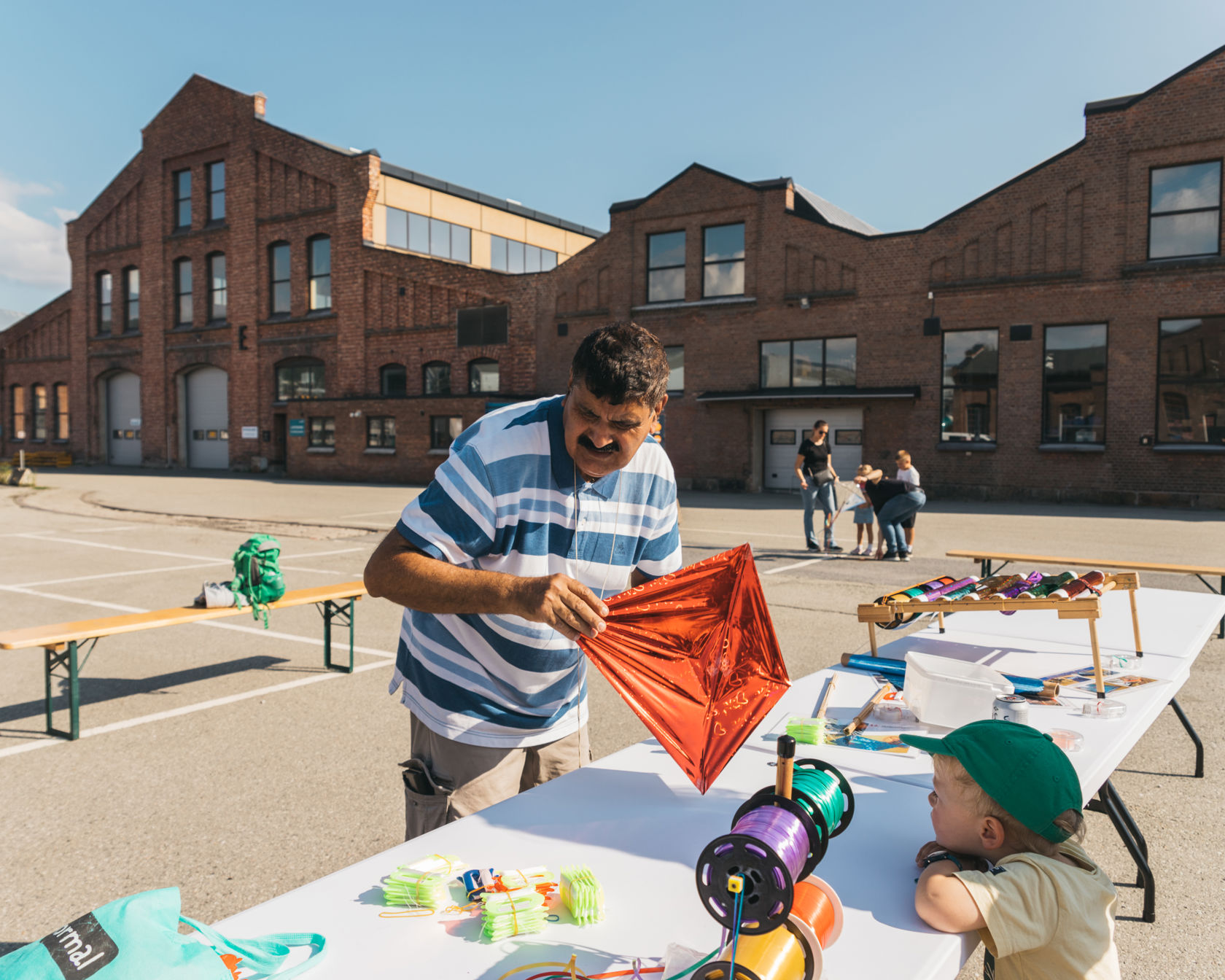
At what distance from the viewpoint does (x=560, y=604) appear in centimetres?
195

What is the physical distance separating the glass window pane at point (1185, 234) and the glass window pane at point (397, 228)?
90.4 ft

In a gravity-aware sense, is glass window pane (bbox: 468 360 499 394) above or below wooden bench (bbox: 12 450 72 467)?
above

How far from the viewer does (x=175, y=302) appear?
40.8 metres

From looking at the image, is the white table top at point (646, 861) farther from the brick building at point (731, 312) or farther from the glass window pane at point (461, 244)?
the glass window pane at point (461, 244)

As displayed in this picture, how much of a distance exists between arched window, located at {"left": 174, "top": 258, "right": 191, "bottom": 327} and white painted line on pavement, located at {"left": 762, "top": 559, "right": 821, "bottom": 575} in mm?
36679

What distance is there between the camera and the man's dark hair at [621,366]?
212cm

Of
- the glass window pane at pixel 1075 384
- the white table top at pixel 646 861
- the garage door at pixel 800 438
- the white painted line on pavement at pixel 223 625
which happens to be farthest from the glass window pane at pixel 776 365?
the white table top at pixel 646 861

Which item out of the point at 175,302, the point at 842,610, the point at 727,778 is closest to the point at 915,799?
the point at 727,778

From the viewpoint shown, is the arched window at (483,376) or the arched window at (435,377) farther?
the arched window at (435,377)

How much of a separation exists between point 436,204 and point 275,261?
24.6 feet

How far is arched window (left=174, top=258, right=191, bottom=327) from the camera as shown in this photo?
133ft

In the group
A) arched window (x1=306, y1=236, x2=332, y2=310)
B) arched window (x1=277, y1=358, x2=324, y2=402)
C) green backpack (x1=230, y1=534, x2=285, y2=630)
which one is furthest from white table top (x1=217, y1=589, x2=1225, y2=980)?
arched window (x1=306, y1=236, x2=332, y2=310)

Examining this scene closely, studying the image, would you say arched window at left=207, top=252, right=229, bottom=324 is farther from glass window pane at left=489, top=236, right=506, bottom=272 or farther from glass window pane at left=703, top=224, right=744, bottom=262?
glass window pane at left=703, top=224, right=744, bottom=262

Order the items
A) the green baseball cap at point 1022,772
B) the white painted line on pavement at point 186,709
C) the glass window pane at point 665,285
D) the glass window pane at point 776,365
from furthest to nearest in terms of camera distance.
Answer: the glass window pane at point 665,285, the glass window pane at point 776,365, the white painted line on pavement at point 186,709, the green baseball cap at point 1022,772
